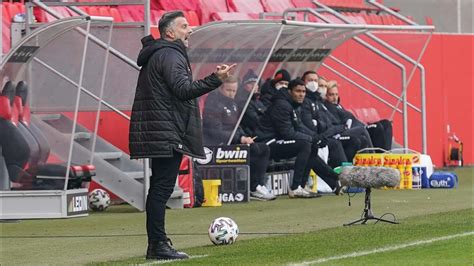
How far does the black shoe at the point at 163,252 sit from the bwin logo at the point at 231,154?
7.74m

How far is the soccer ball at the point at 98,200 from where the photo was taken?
60.3ft

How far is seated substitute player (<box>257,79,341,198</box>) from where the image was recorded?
2056cm

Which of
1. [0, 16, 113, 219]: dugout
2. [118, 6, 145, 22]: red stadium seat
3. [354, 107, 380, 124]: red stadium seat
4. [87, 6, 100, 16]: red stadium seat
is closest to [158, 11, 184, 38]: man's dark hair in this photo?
[0, 16, 113, 219]: dugout

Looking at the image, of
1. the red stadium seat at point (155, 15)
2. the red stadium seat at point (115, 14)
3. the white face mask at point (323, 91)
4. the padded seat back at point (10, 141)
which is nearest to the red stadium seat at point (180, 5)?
the red stadium seat at point (155, 15)

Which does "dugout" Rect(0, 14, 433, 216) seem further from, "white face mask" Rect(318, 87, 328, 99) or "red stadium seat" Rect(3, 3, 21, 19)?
"red stadium seat" Rect(3, 3, 21, 19)

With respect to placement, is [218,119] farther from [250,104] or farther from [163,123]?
[163,123]

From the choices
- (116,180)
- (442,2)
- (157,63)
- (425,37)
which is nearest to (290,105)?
(116,180)

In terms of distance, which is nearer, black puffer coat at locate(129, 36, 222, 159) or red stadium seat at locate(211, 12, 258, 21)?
black puffer coat at locate(129, 36, 222, 159)

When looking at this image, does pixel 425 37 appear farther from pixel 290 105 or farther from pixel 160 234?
pixel 160 234

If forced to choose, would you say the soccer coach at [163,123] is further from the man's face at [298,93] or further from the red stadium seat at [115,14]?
the red stadium seat at [115,14]

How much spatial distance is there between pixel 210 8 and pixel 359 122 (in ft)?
12.8

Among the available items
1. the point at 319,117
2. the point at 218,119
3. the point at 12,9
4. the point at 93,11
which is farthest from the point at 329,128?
the point at 12,9

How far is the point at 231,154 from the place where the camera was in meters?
19.8

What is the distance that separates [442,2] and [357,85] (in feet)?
21.4
